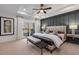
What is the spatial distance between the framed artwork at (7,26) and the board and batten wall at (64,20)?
85 cm

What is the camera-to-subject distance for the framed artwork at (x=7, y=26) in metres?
2.04

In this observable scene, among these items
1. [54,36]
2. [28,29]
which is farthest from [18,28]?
[54,36]

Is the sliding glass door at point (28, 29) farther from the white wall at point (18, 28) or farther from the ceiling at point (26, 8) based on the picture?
the ceiling at point (26, 8)

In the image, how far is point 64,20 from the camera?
258 cm

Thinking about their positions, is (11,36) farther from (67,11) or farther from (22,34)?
(67,11)

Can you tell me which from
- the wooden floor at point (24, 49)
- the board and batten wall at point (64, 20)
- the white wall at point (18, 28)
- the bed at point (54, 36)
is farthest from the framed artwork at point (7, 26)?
the board and batten wall at point (64, 20)

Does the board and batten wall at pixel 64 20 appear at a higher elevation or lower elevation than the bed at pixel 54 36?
higher

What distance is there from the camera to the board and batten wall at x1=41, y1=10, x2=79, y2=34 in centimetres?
227

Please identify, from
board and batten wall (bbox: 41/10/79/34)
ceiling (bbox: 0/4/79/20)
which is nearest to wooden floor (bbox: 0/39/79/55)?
board and batten wall (bbox: 41/10/79/34)

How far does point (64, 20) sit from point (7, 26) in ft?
5.61

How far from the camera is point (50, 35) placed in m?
2.64

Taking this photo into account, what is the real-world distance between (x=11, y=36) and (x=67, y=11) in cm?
172

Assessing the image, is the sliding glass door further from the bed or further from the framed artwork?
the framed artwork
